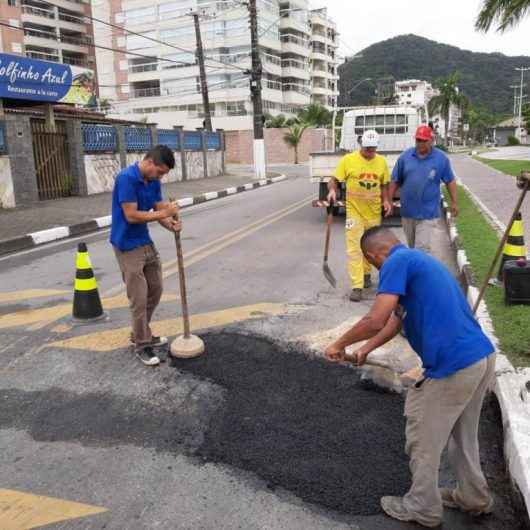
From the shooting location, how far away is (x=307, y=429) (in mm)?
3379

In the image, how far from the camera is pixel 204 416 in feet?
11.7

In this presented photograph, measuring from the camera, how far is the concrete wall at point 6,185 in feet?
43.9

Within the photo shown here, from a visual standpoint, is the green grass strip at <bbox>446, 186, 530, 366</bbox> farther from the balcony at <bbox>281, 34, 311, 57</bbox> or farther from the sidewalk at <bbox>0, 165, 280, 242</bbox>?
the balcony at <bbox>281, 34, 311, 57</bbox>

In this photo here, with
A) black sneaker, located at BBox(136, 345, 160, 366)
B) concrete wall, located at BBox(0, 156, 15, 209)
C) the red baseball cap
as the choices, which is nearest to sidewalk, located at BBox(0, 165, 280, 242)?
concrete wall, located at BBox(0, 156, 15, 209)

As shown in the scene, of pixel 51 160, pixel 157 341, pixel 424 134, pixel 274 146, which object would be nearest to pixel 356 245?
pixel 424 134

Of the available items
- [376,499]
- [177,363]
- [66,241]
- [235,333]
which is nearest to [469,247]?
[235,333]

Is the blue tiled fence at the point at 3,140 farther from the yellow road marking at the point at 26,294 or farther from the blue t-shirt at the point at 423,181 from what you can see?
the blue t-shirt at the point at 423,181

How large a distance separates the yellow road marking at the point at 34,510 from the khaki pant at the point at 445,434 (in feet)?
4.83

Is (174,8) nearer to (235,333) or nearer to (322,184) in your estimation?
(322,184)

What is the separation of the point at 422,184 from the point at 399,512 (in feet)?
11.3

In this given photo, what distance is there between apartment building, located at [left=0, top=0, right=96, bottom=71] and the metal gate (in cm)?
4333

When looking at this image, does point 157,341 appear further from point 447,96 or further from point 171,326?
point 447,96

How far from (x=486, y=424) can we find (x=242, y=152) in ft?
144

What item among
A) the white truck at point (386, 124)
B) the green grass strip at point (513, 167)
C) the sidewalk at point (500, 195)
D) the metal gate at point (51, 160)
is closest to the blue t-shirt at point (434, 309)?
the sidewalk at point (500, 195)
